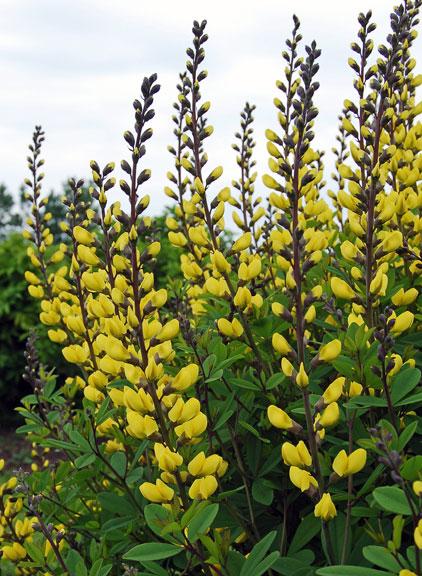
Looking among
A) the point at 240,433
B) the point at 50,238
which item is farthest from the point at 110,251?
the point at 50,238

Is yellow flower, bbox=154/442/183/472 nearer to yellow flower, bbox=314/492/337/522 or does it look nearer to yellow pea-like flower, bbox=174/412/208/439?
yellow pea-like flower, bbox=174/412/208/439

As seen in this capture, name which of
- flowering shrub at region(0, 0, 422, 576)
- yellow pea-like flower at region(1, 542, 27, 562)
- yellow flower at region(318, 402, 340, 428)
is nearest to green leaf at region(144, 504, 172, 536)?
flowering shrub at region(0, 0, 422, 576)

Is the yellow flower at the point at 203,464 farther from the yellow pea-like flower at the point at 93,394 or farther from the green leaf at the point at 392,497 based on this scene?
the yellow pea-like flower at the point at 93,394

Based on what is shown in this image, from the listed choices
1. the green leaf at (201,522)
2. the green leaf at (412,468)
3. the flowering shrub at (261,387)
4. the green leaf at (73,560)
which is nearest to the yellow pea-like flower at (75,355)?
the flowering shrub at (261,387)

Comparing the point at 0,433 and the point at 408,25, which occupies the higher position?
the point at 408,25

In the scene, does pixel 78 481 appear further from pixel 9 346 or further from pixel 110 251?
pixel 9 346

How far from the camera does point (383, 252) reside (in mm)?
1927

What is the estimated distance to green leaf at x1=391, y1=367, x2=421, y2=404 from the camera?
71.4 inches

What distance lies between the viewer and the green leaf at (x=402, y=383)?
1814 mm

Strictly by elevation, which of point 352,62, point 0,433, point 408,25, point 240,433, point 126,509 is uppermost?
point 408,25

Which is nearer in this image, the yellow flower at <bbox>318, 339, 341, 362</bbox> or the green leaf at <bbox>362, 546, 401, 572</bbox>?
the green leaf at <bbox>362, 546, 401, 572</bbox>

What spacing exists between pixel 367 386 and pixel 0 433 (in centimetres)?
1042

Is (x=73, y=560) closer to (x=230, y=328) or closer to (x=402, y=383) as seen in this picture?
A: (x=230, y=328)

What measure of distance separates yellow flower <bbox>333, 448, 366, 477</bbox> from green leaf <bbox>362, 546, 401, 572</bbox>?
0.19m
